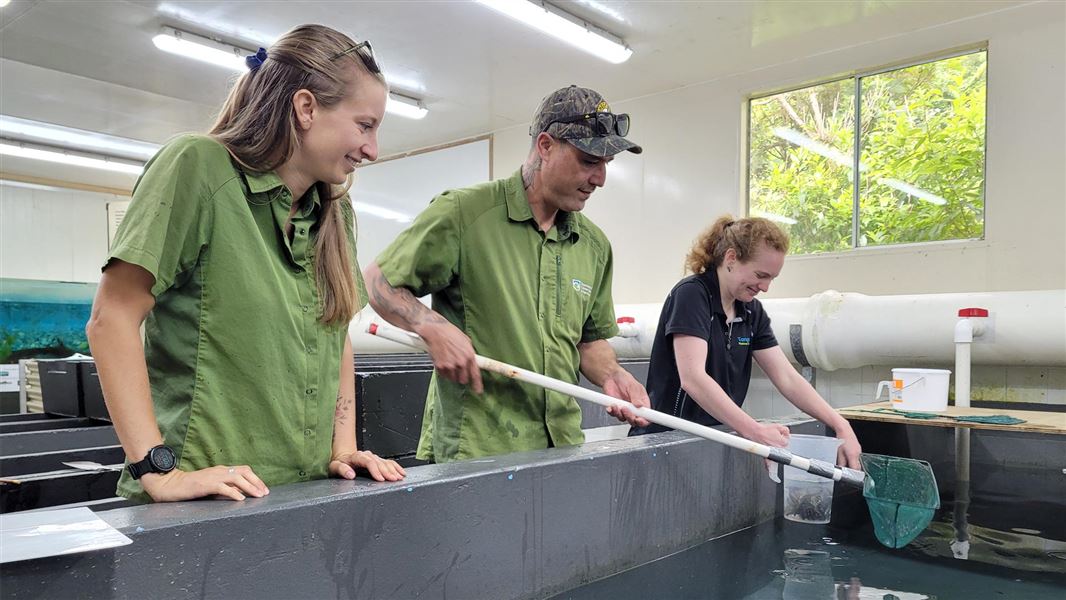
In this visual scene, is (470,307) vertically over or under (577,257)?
under

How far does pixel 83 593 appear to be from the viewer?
33.0 inches

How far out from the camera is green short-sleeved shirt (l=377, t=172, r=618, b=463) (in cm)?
165


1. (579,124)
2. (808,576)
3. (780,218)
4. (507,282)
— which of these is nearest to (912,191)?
(780,218)

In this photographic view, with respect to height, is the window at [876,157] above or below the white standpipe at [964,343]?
above

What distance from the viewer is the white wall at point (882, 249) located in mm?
4012

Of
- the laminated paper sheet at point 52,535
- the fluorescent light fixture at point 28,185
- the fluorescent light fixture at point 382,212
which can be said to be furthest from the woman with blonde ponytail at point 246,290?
the fluorescent light fixture at point 28,185

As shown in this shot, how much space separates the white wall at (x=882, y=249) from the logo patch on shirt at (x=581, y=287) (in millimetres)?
3362

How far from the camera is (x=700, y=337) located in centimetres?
210

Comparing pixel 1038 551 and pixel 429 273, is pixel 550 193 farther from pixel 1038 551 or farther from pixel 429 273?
pixel 1038 551

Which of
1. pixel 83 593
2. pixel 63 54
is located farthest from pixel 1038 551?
pixel 63 54

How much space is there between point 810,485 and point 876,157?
10.5 feet

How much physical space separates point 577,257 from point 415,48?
367cm

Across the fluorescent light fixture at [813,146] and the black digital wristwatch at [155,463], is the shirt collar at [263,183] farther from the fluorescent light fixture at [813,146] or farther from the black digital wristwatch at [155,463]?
the fluorescent light fixture at [813,146]

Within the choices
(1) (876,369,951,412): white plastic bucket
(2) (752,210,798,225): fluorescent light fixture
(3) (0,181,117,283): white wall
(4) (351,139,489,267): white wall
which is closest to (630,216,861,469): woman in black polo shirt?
(1) (876,369,951,412): white plastic bucket
